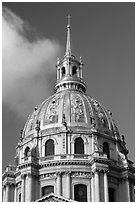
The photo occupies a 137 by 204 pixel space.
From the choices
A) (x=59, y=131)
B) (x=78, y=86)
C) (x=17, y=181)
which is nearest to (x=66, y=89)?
(x=78, y=86)

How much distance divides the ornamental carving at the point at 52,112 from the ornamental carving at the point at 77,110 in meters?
2.61

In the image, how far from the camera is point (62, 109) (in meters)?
75.8

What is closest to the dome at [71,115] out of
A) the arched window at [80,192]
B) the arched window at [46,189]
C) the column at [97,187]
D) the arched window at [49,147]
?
the arched window at [49,147]

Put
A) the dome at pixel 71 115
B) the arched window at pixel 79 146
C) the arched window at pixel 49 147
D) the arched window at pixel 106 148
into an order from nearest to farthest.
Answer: the arched window at pixel 79 146, the arched window at pixel 49 147, the arched window at pixel 106 148, the dome at pixel 71 115

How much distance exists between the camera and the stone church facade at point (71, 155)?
221 ft

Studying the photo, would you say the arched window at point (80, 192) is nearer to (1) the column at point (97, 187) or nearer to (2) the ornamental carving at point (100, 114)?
(1) the column at point (97, 187)

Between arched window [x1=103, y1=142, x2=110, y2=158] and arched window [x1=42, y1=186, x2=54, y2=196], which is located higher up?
arched window [x1=103, y1=142, x2=110, y2=158]

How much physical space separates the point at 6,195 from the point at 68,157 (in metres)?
11.1

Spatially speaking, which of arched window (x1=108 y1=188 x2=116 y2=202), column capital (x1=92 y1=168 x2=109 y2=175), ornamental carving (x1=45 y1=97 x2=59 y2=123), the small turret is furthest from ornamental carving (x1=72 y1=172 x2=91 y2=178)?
the small turret

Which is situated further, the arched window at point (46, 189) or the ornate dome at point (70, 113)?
the ornate dome at point (70, 113)

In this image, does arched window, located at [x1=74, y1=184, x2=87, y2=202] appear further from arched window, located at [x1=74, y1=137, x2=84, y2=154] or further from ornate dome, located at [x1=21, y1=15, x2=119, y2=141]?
ornate dome, located at [x1=21, y1=15, x2=119, y2=141]

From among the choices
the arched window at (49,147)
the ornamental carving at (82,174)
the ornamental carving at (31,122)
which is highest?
the ornamental carving at (31,122)

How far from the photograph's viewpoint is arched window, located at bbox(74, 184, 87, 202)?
66.6 m

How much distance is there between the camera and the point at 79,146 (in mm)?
71812
